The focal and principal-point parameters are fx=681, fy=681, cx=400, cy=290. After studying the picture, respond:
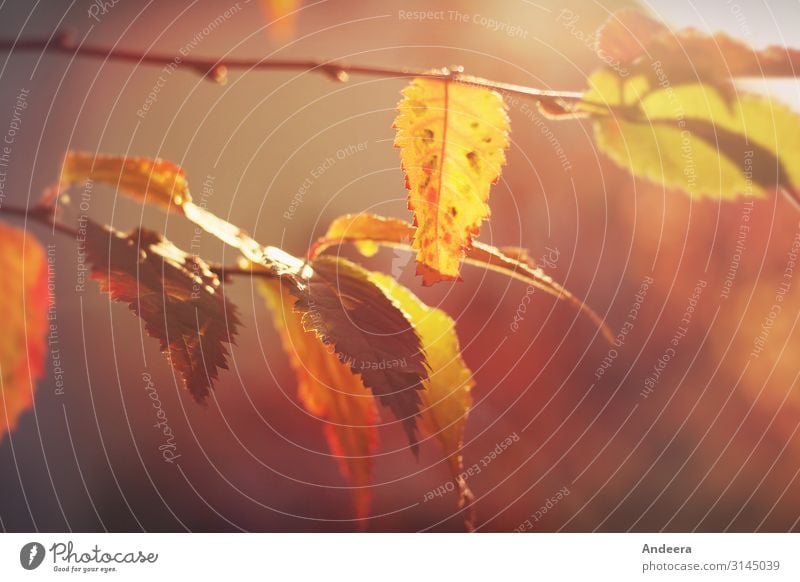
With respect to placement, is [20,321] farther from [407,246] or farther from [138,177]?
[407,246]

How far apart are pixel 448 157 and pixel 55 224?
275 millimetres

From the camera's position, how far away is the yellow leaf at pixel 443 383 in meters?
0.47

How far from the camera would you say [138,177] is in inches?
17.9

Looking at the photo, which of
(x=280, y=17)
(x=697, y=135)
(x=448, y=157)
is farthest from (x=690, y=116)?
(x=280, y=17)

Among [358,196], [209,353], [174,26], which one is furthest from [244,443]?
[174,26]

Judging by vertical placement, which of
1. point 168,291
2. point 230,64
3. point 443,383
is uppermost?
point 230,64

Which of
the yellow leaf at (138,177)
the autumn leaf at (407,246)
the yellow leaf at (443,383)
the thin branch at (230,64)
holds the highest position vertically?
the thin branch at (230,64)

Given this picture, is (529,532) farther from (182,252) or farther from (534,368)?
(182,252)

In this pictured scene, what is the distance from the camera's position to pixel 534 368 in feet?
1.70

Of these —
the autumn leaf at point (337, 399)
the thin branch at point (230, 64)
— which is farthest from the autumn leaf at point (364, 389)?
the thin branch at point (230, 64)

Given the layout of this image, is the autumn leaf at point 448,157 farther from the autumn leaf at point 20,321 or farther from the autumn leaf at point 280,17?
the autumn leaf at point 20,321

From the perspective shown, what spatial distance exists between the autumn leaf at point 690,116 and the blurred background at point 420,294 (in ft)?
0.04

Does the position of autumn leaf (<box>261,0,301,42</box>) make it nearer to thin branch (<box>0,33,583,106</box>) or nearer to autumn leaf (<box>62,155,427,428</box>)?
thin branch (<box>0,33,583,106</box>)
